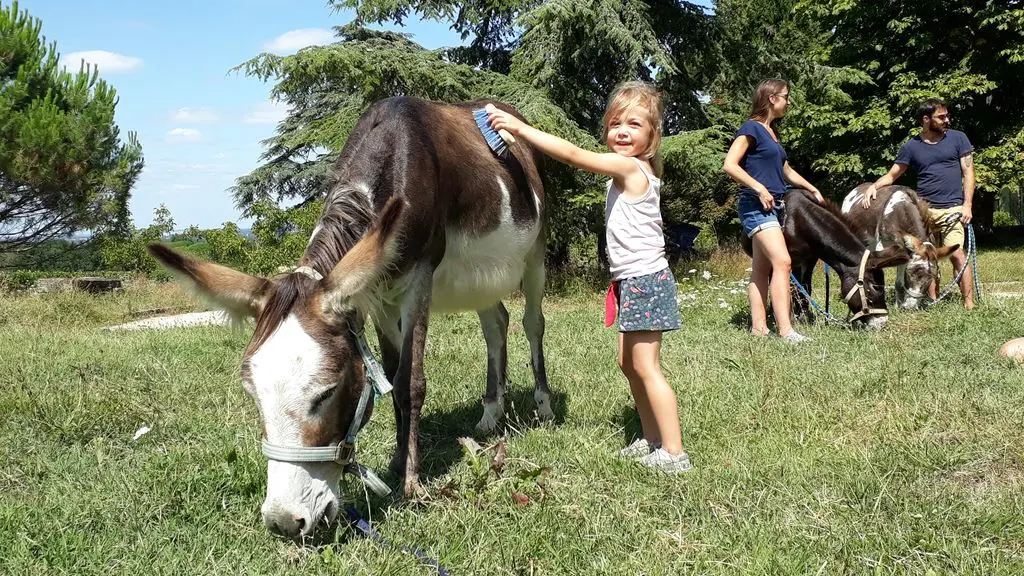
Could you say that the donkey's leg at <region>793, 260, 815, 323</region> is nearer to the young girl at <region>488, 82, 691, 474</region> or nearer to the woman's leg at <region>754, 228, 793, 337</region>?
the woman's leg at <region>754, 228, 793, 337</region>

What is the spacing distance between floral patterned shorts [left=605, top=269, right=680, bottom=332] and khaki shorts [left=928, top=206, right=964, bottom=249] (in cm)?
600

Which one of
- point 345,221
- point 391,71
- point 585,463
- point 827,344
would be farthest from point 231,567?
point 391,71

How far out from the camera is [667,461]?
3271 millimetres

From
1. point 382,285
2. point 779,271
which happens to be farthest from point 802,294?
point 382,285

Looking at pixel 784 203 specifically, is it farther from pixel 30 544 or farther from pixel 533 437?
pixel 30 544

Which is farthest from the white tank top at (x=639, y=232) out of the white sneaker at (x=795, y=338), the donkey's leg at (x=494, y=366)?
the white sneaker at (x=795, y=338)

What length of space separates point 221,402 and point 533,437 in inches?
81.9

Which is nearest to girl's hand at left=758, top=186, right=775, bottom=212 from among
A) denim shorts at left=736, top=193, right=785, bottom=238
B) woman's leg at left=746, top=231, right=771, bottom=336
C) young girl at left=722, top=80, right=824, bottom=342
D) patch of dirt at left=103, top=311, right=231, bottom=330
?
young girl at left=722, top=80, right=824, bottom=342

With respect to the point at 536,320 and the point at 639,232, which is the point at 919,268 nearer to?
the point at 536,320

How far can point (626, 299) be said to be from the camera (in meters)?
3.37

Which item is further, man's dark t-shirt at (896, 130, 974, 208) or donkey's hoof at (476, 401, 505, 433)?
man's dark t-shirt at (896, 130, 974, 208)

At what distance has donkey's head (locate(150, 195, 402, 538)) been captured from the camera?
2.30 metres

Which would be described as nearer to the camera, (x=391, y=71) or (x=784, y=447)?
(x=784, y=447)

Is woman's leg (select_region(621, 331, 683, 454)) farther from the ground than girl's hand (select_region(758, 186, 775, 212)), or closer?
closer
